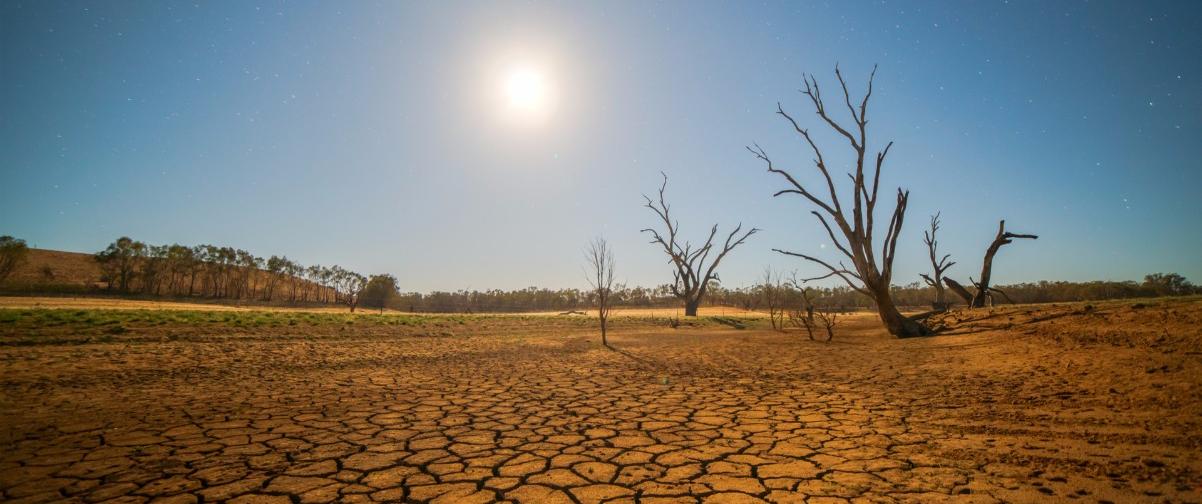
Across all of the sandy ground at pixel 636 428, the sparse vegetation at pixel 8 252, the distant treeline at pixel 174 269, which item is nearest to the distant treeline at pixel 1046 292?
the sandy ground at pixel 636 428

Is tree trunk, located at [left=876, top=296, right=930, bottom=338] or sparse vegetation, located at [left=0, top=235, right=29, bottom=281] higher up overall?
sparse vegetation, located at [left=0, top=235, right=29, bottom=281]

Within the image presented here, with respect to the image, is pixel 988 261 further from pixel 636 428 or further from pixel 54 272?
pixel 54 272

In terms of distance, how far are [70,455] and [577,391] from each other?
4794 mm

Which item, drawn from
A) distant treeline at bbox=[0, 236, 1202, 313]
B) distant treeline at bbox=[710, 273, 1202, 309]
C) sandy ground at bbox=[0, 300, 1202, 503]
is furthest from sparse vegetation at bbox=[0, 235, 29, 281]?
distant treeline at bbox=[710, 273, 1202, 309]

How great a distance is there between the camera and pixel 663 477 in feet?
9.89

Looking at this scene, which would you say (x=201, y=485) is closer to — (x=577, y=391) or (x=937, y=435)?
(x=577, y=391)

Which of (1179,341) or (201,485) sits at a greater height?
(1179,341)

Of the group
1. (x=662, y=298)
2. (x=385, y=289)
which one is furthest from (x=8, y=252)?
(x=662, y=298)

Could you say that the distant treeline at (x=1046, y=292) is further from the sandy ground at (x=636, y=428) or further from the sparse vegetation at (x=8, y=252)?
the sparse vegetation at (x=8, y=252)

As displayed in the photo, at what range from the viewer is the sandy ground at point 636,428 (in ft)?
9.11

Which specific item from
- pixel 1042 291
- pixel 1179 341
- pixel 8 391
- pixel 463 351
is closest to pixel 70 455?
pixel 8 391

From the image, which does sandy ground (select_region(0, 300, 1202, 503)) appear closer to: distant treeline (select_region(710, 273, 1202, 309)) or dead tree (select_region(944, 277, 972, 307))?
dead tree (select_region(944, 277, 972, 307))

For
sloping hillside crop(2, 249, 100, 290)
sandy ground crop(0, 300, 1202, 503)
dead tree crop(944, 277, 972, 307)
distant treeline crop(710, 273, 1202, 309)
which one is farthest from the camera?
sloping hillside crop(2, 249, 100, 290)

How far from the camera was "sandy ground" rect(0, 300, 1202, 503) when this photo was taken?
109 inches
